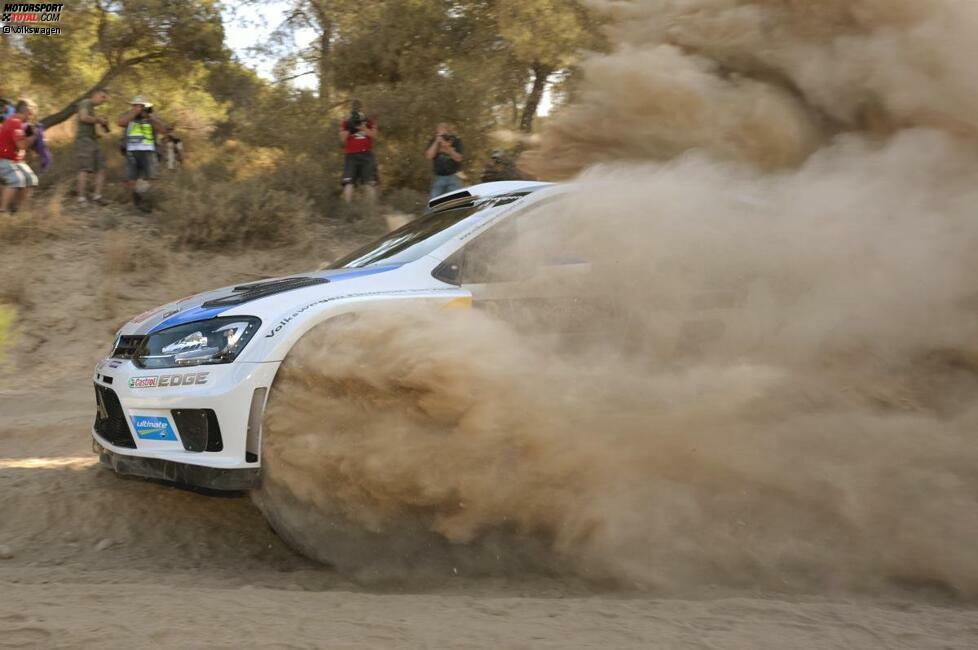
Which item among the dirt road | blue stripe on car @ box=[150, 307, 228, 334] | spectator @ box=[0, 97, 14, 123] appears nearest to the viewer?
the dirt road

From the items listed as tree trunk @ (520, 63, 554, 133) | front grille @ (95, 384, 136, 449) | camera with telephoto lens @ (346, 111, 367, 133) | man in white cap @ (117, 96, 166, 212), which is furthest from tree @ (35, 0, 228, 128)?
front grille @ (95, 384, 136, 449)

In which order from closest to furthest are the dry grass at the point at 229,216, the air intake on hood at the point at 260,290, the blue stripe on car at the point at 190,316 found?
the blue stripe on car at the point at 190,316 < the air intake on hood at the point at 260,290 < the dry grass at the point at 229,216

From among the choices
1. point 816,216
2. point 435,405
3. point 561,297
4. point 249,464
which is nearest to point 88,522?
point 249,464

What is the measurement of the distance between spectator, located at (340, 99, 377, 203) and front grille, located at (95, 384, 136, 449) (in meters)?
7.59

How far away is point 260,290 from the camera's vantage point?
4469 mm

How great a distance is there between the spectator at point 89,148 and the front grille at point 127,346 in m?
7.52

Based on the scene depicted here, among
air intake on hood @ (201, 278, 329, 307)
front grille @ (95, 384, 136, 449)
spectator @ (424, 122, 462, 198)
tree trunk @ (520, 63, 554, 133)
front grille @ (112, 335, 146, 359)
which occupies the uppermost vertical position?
tree trunk @ (520, 63, 554, 133)

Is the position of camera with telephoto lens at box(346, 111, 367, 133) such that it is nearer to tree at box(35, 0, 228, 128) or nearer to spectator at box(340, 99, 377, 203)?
spectator at box(340, 99, 377, 203)

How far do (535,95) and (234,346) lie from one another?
12.3 m

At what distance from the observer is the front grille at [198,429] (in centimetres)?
393

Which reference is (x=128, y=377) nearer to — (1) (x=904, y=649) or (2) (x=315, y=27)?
(1) (x=904, y=649)

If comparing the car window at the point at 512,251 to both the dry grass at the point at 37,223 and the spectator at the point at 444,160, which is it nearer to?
the spectator at the point at 444,160

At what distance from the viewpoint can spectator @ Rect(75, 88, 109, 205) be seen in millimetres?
11172

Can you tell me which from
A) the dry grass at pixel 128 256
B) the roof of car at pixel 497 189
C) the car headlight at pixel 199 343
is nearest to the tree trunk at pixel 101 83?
the dry grass at pixel 128 256
